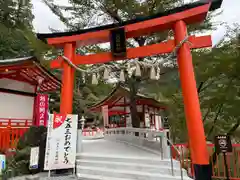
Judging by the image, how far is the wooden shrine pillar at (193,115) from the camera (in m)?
4.46

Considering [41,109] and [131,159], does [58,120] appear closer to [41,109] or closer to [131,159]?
[131,159]

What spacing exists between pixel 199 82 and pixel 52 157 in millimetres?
6619

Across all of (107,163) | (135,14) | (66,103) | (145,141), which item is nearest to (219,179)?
(145,141)

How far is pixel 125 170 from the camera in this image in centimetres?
504

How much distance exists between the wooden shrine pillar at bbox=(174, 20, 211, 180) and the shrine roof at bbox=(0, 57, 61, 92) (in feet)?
21.9

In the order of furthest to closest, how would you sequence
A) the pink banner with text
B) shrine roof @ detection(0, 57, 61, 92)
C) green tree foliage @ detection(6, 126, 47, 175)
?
1. the pink banner with text
2. shrine roof @ detection(0, 57, 61, 92)
3. green tree foliage @ detection(6, 126, 47, 175)

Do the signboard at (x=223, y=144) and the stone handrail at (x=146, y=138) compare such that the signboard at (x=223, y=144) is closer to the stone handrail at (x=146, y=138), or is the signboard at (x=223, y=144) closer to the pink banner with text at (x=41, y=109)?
the stone handrail at (x=146, y=138)

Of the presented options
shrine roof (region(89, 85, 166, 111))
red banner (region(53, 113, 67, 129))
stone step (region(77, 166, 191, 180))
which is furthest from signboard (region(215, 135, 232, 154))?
shrine roof (region(89, 85, 166, 111))

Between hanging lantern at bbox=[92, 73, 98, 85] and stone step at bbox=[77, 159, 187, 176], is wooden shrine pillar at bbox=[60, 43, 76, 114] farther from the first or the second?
stone step at bbox=[77, 159, 187, 176]

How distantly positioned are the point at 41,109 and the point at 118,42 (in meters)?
7.07

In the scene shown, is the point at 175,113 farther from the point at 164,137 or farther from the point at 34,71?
the point at 34,71

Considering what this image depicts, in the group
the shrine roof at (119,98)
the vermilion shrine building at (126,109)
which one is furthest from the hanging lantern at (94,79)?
the vermilion shrine building at (126,109)

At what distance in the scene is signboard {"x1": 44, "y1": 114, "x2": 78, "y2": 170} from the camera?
5.16m

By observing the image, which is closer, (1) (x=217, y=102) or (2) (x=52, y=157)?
(2) (x=52, y=157)
